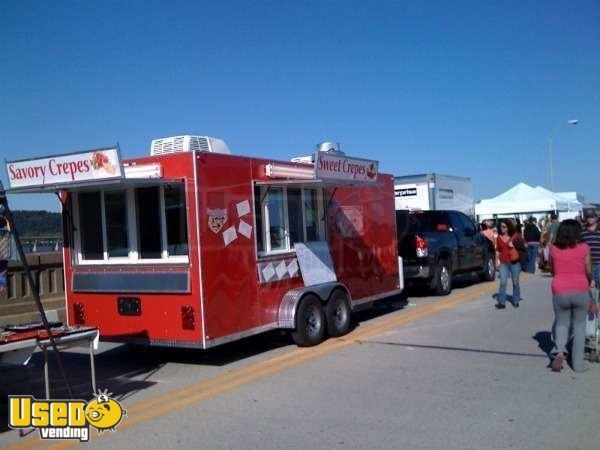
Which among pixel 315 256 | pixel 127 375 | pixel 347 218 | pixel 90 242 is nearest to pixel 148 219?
pixel 90 242

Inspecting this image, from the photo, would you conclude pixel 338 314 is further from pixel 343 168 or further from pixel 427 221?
pixel 427 221

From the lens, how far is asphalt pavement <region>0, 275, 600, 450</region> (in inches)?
212

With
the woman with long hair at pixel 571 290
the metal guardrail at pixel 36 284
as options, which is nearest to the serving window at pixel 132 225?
the metal guardrail at pixel 36 284

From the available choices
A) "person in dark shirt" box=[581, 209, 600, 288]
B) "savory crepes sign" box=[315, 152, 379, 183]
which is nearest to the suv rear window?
"savory crepes sign" box=[315, 152, 379, 183]

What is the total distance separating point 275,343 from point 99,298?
2.65 metres

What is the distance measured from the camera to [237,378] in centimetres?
757

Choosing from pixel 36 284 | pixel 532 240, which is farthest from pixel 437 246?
pixel 36 284

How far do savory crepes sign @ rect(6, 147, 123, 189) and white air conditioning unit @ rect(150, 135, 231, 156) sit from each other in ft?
4.63

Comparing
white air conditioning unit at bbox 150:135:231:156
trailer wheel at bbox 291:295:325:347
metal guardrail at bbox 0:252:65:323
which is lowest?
trailer wheel at bbox 291:295:325:347

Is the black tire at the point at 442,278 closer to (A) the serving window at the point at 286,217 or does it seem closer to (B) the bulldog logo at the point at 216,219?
(A) the serving window at the point at 286,217

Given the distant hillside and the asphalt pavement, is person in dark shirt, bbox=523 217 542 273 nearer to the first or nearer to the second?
the asphalt pavement

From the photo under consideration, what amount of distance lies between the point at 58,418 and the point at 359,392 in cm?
289

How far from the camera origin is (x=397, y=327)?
10.8 m

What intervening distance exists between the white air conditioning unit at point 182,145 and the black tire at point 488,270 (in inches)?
427
